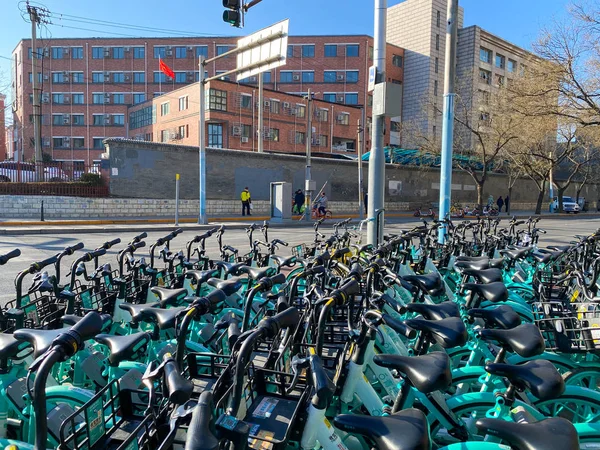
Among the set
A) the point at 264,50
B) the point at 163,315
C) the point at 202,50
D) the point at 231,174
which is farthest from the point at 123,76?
the point at 163,315

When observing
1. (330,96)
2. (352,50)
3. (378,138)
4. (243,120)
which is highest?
(352,50)

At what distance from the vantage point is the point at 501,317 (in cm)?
278

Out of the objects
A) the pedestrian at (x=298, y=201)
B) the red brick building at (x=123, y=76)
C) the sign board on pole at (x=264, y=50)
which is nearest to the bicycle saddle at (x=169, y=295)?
the sign board on pole at (x=264, y=50)

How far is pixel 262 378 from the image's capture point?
2.44 metres

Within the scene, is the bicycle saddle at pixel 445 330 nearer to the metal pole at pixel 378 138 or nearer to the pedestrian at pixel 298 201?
the metal pole at pixel 378 138

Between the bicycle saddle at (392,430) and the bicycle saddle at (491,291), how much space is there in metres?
1.90

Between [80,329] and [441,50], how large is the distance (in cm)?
5971

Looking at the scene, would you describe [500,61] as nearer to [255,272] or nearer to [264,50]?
[264,50]

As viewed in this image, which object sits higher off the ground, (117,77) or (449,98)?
(117,77)

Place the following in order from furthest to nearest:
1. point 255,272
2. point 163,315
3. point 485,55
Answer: point 485,55 < point 255,272 < point 163,315

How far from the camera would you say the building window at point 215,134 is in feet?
143

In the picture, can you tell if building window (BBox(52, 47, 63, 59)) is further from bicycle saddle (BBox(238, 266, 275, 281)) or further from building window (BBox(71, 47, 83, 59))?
bicycle saddle (BBox(238, 266, 275, 281))

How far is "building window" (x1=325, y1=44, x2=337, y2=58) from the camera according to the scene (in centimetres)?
5481

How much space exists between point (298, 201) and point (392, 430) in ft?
78.8
